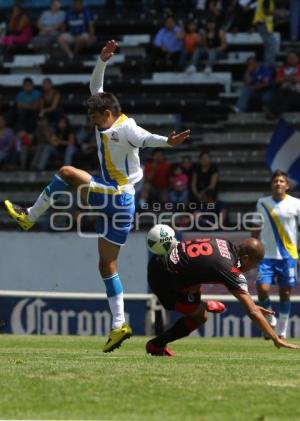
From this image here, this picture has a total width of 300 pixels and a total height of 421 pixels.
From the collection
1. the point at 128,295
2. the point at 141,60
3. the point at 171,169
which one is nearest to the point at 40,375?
the point at 128,295

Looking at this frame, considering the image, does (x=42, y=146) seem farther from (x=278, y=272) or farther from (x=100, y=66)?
(x=100, y=66)

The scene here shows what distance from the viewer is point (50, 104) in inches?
975

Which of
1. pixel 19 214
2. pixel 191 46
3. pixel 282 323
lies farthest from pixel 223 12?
pixel 19 214

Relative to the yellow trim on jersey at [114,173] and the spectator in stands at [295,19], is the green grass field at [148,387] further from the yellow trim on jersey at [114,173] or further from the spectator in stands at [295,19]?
the spectator in stands at [295,19]

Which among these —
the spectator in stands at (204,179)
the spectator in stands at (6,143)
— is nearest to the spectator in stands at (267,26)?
the spectator in stands at (204,179)

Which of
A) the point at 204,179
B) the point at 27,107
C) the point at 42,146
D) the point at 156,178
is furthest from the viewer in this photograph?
the point at 27,107

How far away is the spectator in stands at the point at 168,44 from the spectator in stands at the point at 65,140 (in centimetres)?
314

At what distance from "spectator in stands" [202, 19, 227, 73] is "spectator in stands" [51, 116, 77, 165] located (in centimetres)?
340

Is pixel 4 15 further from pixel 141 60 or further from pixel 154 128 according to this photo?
pixel 154 128

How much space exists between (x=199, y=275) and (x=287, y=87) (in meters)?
12.6

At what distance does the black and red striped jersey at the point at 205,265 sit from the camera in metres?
11.3

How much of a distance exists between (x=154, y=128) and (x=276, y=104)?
112 inches

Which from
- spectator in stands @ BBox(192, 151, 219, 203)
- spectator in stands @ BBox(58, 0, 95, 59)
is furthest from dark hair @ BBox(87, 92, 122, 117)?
spectator in stands @ BBox(58, 0, 95, 59)

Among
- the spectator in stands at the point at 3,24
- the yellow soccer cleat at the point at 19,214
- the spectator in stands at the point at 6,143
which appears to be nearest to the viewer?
the yellow soccer cleat at the point at 19,214
